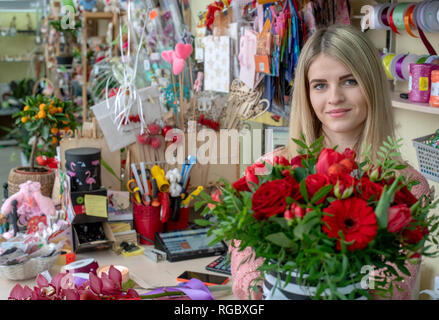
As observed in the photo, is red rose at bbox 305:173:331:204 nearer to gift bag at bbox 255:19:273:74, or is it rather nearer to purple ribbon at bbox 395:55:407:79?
purple ribbon at bbox 395:55:407:79

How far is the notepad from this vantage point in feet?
6.13

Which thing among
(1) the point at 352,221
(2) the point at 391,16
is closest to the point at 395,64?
(2) the point at 391,16

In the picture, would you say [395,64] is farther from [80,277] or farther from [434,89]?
[80,277]

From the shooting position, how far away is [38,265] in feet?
5.25

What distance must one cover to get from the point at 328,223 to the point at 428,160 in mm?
1200

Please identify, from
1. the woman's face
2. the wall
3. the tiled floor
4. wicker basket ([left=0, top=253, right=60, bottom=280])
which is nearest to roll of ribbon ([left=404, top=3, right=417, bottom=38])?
the woman's face

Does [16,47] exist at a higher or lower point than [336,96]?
higher

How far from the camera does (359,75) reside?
49.8 inches

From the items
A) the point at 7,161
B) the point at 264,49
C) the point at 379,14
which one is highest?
the point at 379,14

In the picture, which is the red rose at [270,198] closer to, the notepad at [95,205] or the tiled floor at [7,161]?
the notepad at [95,205]

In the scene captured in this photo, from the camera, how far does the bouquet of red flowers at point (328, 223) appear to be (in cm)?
66

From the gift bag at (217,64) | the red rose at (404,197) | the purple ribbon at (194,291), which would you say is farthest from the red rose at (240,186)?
the gift bag at (217,64)
